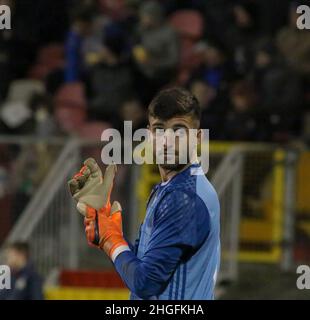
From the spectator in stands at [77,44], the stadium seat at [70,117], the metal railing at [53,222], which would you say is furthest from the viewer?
the spectator in stands at [77,44]

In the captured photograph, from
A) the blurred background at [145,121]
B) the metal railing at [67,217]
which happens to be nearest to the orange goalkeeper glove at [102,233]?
the blurred background at [145,121]

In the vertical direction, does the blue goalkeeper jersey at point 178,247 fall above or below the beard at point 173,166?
below

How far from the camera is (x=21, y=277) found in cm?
994

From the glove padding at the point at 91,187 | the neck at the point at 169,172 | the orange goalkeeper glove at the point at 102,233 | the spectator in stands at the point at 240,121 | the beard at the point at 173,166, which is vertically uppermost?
the spectator in stands at the point at 240,121

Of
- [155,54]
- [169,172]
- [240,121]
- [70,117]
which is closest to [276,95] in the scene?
[240,121]

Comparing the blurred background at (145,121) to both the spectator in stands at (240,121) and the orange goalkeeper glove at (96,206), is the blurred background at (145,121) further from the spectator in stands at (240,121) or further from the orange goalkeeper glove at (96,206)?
the orange goalkeeper glove at (96,206)

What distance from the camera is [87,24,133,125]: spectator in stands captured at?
12.5 metres

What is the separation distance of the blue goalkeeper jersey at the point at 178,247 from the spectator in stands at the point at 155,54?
7.54m

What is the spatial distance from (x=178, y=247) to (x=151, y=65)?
313 inches

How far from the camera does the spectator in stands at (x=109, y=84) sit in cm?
1248

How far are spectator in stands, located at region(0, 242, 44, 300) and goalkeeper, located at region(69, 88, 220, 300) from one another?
456 cm

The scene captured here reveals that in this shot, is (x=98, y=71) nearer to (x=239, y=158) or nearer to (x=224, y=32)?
(x=224, y=32)

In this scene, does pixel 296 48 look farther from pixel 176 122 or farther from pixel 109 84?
pixel 176 122
